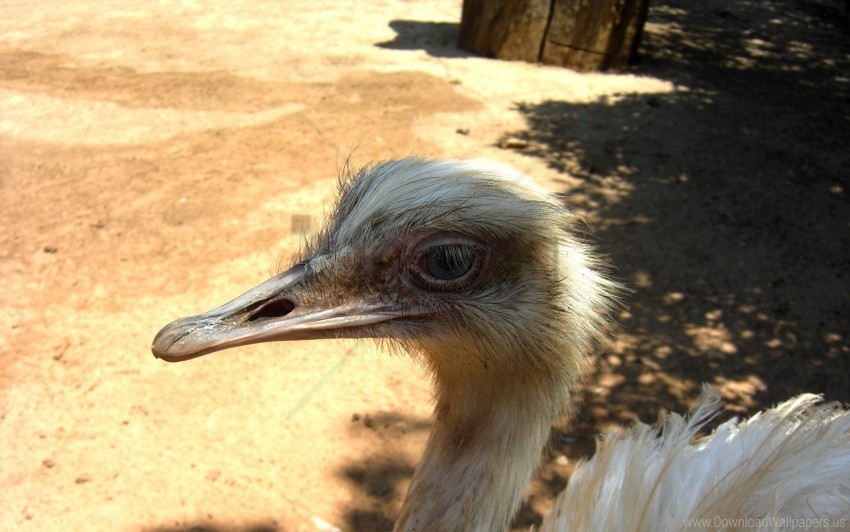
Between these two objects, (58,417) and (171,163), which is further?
(171,163)

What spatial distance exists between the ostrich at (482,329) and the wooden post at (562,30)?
5.98 meters

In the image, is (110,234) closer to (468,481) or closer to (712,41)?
(468,481)

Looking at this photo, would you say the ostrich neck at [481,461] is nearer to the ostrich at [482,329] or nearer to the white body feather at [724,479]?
the ostrich at [482,329]

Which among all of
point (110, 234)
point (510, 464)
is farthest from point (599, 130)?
point (510, 464)

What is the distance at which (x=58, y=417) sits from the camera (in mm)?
3312

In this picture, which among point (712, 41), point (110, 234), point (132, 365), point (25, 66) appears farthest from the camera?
point (712, 41)

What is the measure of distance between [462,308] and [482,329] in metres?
0.08

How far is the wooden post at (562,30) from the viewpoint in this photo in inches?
287

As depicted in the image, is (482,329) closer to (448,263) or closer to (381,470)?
(448,263)

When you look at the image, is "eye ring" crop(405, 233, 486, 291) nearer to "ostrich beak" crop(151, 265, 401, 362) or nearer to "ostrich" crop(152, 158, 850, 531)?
"ostrich" crop(152, 158, 850, 531)

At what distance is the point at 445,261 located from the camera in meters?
1.82

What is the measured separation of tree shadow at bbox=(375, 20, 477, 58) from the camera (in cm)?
800

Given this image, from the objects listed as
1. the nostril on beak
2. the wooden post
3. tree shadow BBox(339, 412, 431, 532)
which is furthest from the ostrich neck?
the wooden post

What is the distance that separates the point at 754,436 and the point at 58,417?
114 inches
